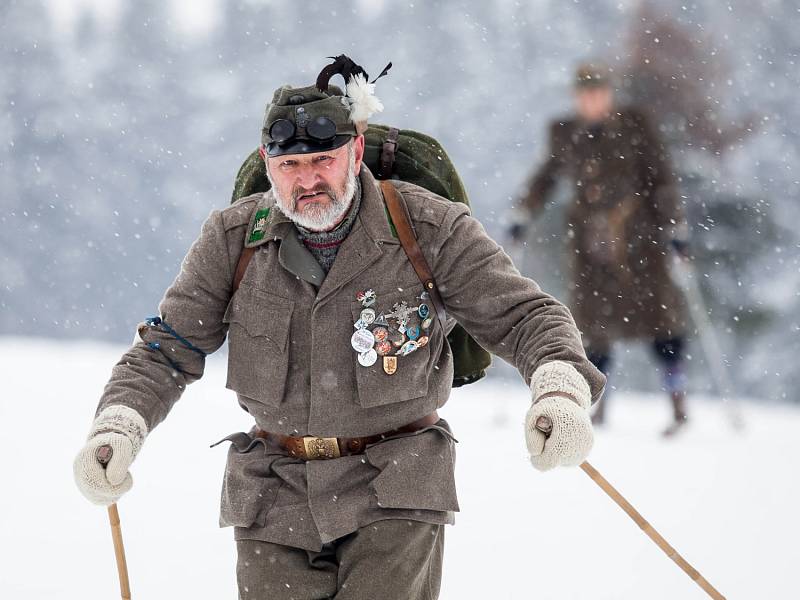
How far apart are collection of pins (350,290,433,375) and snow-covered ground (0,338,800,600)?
1.51m

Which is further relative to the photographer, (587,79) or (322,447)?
(587,79)

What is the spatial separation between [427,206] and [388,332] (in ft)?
1.20

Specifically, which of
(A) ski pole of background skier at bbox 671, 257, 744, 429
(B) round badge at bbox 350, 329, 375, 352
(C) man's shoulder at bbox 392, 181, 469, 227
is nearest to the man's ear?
(C) man's shoulder at bbox 392, 181, 469, 227

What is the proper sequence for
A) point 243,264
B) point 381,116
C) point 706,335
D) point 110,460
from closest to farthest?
point 110,460
point 243,264
point 706,335
point 381,116

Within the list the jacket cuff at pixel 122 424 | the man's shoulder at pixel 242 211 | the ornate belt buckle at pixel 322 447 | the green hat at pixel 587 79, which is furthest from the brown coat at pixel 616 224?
the jacket cuff at pixel 122 424

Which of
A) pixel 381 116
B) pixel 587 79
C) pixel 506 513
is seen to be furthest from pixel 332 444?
pixel 381 116

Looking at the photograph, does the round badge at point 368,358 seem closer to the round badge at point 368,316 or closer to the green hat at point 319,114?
the round badge at point 368,316

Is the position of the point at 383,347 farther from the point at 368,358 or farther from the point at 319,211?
the point at 319,211

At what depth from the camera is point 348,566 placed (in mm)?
2396

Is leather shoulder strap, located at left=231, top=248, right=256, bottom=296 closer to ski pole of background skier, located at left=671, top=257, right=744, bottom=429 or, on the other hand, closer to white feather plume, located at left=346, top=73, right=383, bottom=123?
white feather plume, located at left=346, top=73, right=383, bottom=123

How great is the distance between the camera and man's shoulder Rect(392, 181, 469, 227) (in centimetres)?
257

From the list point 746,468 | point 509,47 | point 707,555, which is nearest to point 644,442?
point 746,468

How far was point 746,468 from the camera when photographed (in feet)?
16.8

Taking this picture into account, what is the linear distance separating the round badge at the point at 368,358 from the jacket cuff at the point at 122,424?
57 centimetres
